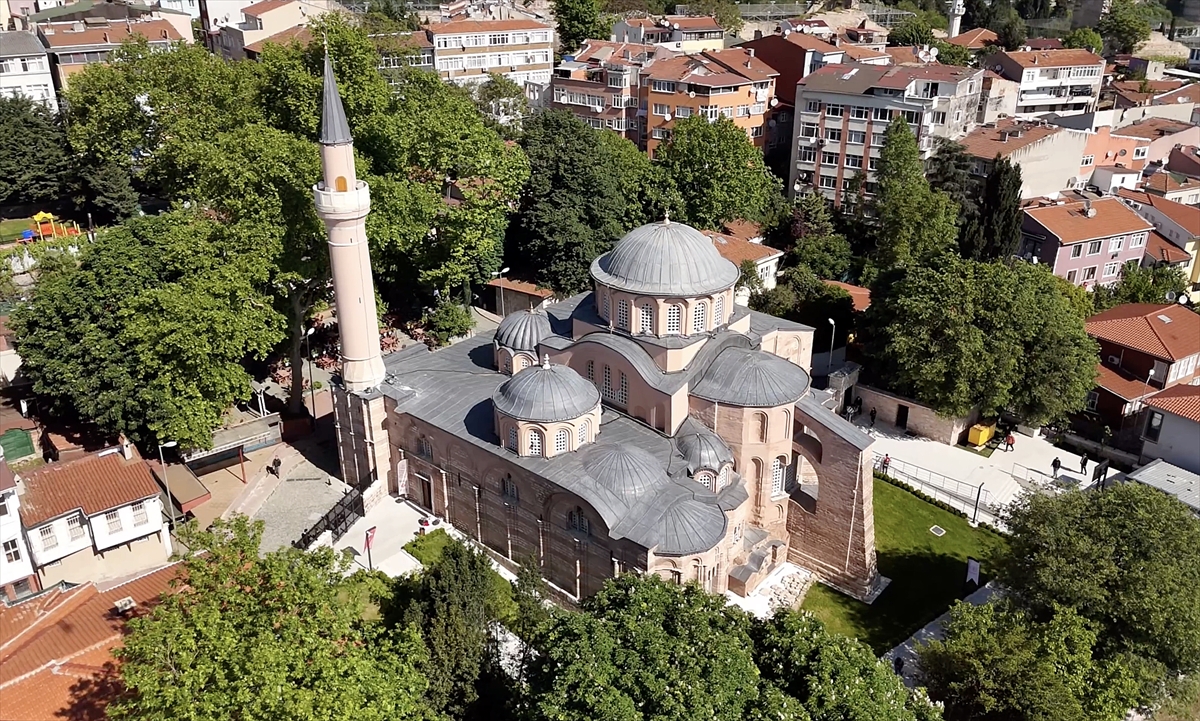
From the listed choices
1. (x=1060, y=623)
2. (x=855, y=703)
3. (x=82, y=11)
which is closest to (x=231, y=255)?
(x=855, y=703)

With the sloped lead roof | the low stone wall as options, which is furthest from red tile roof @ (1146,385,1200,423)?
the sloped lead roof

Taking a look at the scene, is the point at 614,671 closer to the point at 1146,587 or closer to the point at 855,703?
the point at 855,703

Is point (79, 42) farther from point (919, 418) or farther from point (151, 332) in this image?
point (919, 418)

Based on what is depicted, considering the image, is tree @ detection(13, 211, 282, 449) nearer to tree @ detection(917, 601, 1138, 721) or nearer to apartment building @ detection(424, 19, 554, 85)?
tree @ detection(917, 601, 1138, 721)

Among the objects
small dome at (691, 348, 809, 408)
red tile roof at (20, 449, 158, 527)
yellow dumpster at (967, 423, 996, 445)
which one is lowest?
yellow dumpster at (967, 423, 996, 445)

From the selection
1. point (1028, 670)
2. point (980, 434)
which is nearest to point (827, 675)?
point (1028, 670)

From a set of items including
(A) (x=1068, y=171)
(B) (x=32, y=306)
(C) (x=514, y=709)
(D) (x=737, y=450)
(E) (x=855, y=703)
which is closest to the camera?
(E) (x=855, y=703)

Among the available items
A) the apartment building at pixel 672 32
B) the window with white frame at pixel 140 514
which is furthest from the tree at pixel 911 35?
the window with white frame at pixel 140 514
